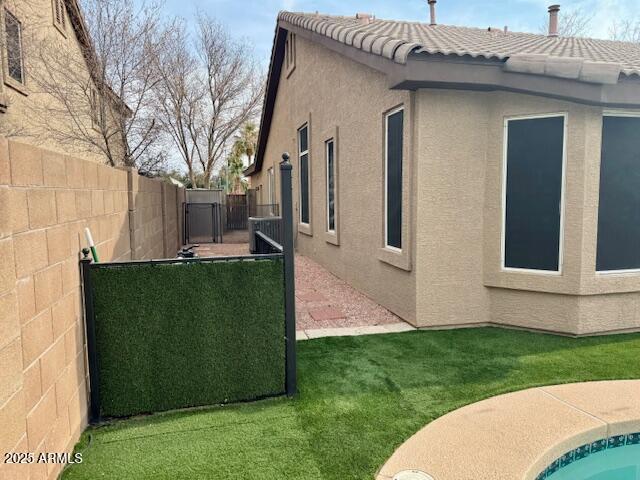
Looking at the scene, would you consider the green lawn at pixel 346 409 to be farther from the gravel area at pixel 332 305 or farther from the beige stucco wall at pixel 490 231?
the gravel area at pixel 332 305

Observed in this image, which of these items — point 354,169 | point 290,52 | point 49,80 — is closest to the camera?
point 354,169

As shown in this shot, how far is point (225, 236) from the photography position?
19484mm

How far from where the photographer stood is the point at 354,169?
864cm

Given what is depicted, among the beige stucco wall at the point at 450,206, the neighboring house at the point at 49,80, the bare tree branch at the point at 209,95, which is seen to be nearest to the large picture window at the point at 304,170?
the neighboring house at the point at 49,80

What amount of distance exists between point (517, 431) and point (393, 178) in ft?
14.2

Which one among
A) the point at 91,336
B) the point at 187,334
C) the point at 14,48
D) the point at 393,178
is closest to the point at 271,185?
the point at 14,48

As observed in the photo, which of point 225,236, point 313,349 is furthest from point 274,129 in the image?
point 313,349

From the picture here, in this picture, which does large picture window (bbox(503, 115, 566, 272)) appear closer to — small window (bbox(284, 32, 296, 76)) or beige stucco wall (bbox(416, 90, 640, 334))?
beige stucco wall (bbox(416, 90, 640, 334))

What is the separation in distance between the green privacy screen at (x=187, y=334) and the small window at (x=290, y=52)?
37.7 ft

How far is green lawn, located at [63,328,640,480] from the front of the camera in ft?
9.75

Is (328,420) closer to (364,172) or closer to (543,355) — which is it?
(543,355)

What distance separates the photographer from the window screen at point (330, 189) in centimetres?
1029

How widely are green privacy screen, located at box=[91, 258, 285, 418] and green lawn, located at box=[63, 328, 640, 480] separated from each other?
209 mm

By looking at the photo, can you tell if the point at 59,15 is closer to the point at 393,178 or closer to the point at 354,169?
the point at 354,169
